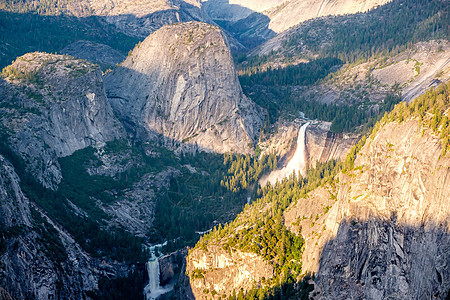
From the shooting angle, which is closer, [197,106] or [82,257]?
[82,257]

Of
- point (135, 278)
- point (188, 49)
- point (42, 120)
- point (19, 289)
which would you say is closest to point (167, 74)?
point (188, 49)

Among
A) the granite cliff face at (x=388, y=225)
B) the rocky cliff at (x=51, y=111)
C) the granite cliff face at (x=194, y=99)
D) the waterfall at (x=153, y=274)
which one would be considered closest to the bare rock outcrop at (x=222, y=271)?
the granite cliff face at (x=388, y=225)

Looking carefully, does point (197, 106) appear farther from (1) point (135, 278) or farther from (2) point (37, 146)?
(1) point (135, 278)

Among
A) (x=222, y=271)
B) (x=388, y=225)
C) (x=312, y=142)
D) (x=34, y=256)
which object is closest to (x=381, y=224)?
(x=388, y=225)

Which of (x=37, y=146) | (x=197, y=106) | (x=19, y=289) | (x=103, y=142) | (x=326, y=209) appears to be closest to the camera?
(x=19, y=289)

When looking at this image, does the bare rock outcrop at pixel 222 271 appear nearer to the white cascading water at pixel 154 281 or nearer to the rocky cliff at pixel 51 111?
the white cascading water at pixel 154 281

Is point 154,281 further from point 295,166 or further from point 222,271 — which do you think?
point 295,166

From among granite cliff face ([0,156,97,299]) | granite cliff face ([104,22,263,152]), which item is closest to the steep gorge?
granite cliff face ([0,156,97,299])
